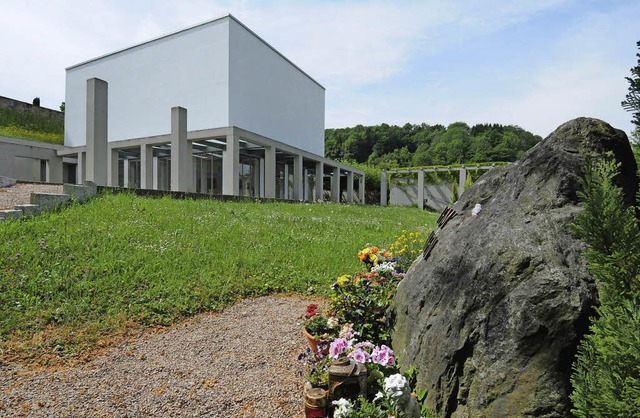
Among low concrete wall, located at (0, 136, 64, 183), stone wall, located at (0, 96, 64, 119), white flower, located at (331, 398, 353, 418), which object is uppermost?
stone wall, located at (0, 96, 64, 119)

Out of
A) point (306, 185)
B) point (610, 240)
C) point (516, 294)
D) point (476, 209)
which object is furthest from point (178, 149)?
point (610, 240)

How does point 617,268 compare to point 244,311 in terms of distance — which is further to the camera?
point 244,311

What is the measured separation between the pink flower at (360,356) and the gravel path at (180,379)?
60cm

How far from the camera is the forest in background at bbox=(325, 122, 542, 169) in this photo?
36.4 metres

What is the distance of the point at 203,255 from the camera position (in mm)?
6645

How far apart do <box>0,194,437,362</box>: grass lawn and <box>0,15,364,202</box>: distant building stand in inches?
308

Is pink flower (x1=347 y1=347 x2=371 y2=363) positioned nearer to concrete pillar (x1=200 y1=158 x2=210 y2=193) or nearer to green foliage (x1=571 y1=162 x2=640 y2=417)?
green foliage (x1=571 y1=162 x2=640 y2=417)

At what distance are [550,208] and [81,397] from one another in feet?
12.1

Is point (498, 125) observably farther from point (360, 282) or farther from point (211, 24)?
point (360, 282)

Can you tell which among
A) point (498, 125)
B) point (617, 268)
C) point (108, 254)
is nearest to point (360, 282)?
point (617, 268)

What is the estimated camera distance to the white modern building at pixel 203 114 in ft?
61.1

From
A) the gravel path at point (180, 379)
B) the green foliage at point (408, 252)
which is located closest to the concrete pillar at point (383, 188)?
the green foliage at point (408, 252)

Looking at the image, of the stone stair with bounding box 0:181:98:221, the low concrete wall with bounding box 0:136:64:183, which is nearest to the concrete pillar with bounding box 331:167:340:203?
the low concrete wall with bounding box 0:136:64:183

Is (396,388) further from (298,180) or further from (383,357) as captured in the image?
(298,180)
